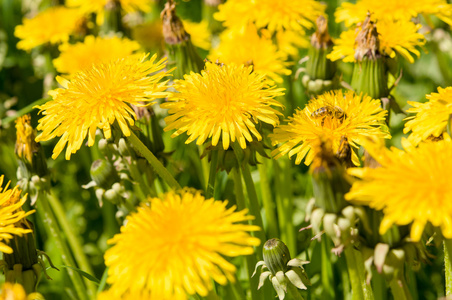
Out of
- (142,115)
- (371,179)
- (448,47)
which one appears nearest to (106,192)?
(142,115)

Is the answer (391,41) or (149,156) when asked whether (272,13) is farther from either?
(149,156)

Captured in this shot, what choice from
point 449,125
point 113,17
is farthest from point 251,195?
point 113,17

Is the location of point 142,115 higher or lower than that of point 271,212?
higher

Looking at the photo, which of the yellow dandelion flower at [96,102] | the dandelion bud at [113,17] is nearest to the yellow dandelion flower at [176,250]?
the yellow dandelion flower at [96,102]

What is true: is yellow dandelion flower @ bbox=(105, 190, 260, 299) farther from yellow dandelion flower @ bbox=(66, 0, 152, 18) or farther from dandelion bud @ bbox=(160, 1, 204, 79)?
yellow dandelion flower @ bbox=(66, 0, 152, 18)

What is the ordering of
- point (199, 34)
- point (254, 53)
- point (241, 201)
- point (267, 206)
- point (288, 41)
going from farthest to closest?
1. point (199, 34)
2. point (288, 41)
3. point (254, 53)
4. point (267, 206)
5. point (241, 201)

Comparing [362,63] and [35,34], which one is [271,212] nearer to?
[362,63]

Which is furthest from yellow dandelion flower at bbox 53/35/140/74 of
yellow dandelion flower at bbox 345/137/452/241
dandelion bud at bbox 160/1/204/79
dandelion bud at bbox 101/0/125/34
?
yellow dandelion flower at bbox 345/137/452/241
